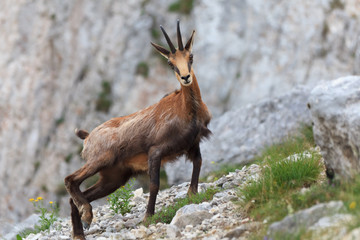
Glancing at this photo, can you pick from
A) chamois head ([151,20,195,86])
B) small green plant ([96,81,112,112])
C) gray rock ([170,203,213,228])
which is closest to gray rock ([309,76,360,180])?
gray rock ([170,203,213,228])

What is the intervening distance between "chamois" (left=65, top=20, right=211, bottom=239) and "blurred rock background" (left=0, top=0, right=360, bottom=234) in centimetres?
1002

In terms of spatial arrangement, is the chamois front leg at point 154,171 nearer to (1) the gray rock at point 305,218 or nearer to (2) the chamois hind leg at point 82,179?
(2) the chamois hind leg at point 82,179

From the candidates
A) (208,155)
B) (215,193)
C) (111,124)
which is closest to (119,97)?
(208,155)

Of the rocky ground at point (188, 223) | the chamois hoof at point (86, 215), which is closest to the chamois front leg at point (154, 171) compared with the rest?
the rocky ground at point (188, 223)

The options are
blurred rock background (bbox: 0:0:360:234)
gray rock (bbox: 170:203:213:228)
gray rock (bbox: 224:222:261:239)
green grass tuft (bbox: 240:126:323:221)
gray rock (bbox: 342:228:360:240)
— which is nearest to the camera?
gray rock (bbox: 342:228:360:240)

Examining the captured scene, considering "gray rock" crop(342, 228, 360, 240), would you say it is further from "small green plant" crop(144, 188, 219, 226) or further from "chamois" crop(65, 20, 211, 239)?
"chamois" crop(65, 20, 211, 239)

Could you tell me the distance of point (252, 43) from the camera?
1873cm

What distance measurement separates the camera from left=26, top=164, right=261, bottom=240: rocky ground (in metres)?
5.56

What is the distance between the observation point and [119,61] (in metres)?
20.5

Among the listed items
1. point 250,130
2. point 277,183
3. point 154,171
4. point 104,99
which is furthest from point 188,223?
point 104,99

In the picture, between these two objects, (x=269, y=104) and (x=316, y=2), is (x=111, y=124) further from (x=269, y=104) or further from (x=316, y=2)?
(x=316, y=2)

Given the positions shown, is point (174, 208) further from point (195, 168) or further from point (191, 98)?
point (191, 98)

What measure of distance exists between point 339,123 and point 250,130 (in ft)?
30.3

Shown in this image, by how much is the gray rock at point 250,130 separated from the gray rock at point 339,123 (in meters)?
7.12
